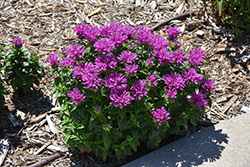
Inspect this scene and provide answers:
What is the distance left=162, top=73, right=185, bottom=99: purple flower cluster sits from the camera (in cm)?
311

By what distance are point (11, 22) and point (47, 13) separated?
753 millimetres

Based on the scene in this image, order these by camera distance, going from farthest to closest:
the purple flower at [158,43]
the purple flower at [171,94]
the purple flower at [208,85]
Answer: the purple flower at [208,85]
the purple flower at [158,43]
the purple flower at [171,94]

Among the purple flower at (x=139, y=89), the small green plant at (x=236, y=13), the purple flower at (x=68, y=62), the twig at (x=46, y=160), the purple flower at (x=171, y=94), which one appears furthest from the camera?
the small green plant at (x=236, y=13)

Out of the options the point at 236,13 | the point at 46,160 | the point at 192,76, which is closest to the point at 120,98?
the point at 192,76

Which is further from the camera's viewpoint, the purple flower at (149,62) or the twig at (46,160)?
the twig at (46,160)

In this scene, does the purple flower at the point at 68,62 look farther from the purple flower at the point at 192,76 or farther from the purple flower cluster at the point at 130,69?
the purple flower at the point at 192,76

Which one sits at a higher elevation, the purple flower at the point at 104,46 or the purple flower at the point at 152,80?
the purple flower at the point at 104,46

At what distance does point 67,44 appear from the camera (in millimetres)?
5387

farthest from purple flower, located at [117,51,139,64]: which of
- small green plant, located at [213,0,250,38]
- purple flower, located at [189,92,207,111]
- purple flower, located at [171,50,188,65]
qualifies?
small green plant, located at [213,0,250,38]

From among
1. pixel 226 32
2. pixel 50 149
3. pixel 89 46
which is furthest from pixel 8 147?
pixel 226 32

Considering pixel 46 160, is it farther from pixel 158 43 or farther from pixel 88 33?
pixel 158 43

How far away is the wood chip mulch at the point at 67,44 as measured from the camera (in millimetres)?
3822

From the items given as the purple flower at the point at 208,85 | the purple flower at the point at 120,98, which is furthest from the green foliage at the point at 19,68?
the purple flower at the point at 208,85

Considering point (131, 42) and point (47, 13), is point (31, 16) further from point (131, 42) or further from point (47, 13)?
point (131, 42)
